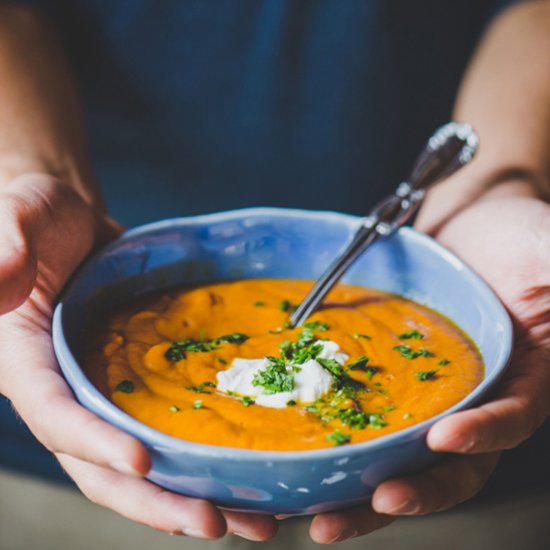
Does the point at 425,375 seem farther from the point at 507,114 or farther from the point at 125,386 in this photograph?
the point at 507,114

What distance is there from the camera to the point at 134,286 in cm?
188

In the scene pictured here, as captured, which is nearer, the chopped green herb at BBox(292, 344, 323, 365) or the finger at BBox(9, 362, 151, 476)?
the finger at BBox(9, 362, 151, 476)

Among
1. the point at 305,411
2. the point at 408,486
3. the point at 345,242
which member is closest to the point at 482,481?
the point at 408,486

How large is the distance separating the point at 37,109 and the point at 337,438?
139cm

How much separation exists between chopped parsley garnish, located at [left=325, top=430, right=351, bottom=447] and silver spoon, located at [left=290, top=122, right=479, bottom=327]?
489 millimetres

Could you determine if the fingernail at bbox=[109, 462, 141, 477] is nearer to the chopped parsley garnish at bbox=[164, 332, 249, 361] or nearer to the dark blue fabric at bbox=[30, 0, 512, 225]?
the chopped parsley garnish at bbox=[164, 332, 249, 361]

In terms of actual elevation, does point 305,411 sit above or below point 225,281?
above

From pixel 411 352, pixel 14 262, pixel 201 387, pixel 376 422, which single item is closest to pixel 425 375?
pixel 411 352

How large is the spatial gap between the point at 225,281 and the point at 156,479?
2.50 feet

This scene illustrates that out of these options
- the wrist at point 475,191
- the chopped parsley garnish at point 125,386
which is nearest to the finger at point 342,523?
the chopped parsley garnish at point 125,386

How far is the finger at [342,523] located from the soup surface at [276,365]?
0.17 m

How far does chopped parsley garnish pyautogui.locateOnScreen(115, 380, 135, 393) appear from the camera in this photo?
1435 millimetres

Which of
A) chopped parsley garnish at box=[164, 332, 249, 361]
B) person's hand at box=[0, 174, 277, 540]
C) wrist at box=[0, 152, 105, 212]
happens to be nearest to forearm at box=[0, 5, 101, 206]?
wrist at box=[0, 152, 105, 212]

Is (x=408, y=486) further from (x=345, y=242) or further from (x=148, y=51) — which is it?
(x=148, y=51)
